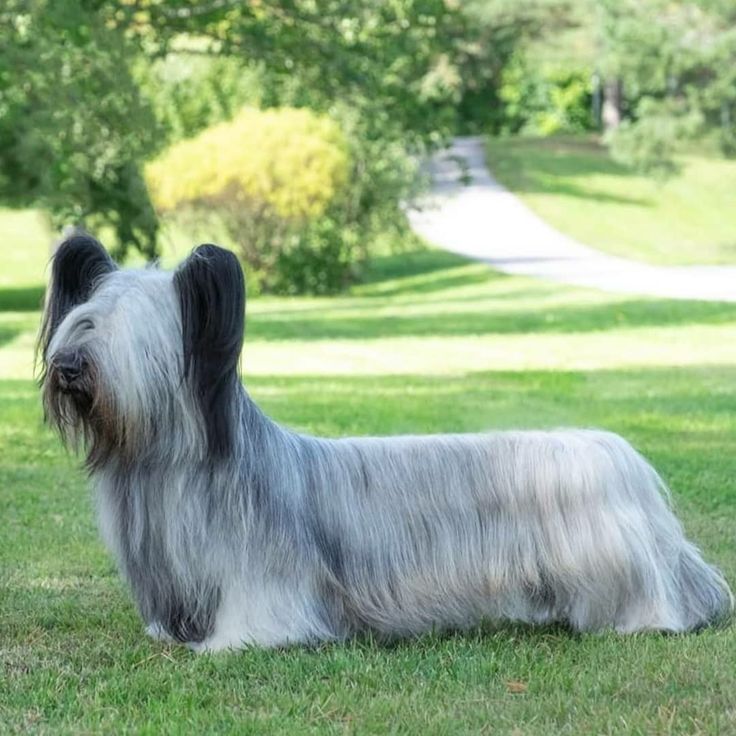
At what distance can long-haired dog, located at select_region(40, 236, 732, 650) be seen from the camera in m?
5.70

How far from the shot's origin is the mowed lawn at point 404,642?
17.2 feet

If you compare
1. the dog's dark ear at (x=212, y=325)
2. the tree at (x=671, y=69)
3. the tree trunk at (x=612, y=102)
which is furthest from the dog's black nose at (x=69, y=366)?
the tree trunk at (x=612, y=102)

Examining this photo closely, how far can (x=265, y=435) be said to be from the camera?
6.07m

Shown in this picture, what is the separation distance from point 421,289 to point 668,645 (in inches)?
1053

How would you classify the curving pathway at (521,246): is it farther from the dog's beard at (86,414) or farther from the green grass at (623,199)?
the dog's beard at (86,414)

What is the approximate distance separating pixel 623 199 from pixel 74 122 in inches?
1161

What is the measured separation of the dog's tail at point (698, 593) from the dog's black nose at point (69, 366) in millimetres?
2482

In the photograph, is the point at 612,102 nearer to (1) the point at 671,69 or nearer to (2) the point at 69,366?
(1) the point at 671,69

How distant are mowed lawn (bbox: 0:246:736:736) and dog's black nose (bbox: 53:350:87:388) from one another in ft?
3.46

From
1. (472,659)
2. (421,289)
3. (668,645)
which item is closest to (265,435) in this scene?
(472,659)

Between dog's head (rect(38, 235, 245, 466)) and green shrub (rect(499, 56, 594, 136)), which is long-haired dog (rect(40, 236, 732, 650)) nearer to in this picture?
dog's head (rect(38, 235, 245, 466))

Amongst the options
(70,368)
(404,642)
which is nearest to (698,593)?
(404,642)

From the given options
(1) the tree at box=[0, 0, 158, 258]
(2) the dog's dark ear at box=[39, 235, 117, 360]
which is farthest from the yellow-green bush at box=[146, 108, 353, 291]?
(2) the dog's dark ear at box=[39, 235, 117, 360]

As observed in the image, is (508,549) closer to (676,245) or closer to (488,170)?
(676,245)
